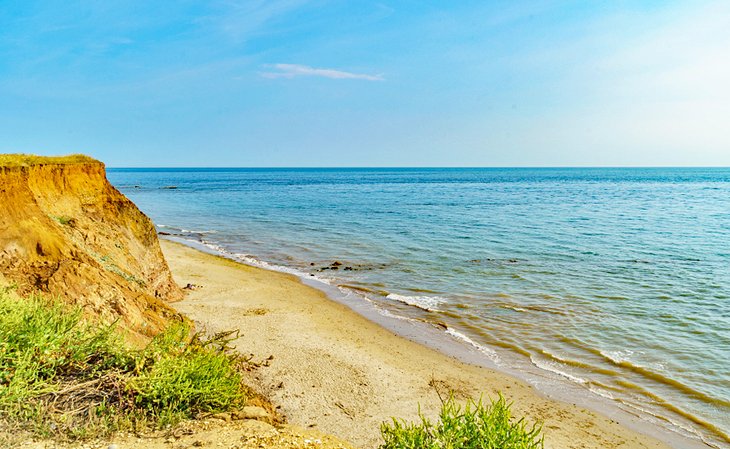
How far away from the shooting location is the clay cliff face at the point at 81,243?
7984 mm

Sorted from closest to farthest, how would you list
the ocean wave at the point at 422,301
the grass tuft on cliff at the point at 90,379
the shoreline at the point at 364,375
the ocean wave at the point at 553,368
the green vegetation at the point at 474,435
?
the green vegetation at the point at 474,435
the grass tuft on cliff at the point at 90,379
the shoreline at the point at 364,375
the ocean wave at the point at 553,368
the ocean wave at the point at 422,301

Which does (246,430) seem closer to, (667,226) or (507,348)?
(507,348)

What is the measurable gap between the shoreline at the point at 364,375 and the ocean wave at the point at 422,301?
1562 millimetres

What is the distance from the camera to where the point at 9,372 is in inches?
199

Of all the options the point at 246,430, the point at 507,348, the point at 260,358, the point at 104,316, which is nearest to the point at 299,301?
the point at 260,358

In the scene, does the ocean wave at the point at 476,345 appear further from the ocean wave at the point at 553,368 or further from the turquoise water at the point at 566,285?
the ocean wave at the point at 553,368

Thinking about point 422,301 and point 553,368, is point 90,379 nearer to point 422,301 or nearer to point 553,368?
point 553,368

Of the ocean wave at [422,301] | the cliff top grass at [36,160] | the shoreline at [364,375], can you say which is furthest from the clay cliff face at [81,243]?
the ocean wave at [422,301]

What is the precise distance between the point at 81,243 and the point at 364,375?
24.9 ft

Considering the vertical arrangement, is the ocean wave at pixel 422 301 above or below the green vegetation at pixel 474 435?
below

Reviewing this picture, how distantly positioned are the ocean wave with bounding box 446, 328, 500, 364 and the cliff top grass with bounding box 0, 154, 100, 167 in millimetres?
11737

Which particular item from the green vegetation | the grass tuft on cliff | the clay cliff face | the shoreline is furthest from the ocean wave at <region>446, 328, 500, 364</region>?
the clay cliff face

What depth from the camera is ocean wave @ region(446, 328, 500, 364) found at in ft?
36.6

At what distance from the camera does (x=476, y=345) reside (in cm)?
1186
